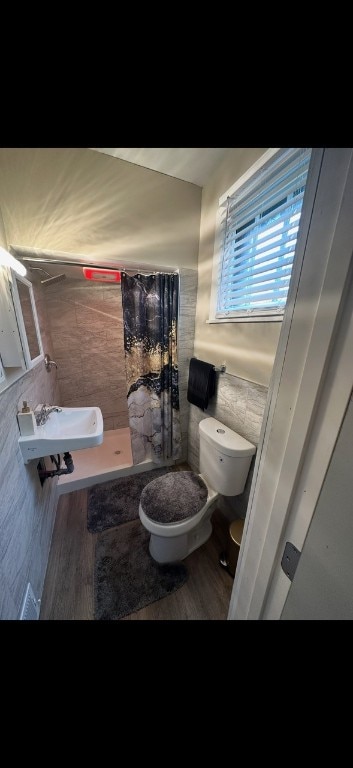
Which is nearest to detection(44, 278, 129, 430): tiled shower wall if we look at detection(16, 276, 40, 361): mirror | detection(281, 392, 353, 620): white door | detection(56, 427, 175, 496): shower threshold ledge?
detection(56, 427, 175, 496): shower threshold ledge

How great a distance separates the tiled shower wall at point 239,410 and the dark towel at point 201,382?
0.05 m

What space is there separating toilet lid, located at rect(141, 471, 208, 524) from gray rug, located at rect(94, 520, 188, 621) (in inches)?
15.4

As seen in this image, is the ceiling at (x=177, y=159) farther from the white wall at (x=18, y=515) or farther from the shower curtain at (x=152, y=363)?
the white wall at (x=18, y=515)

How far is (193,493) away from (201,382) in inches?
28.3

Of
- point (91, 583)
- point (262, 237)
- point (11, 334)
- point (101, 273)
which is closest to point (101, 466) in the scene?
point (91, 583)

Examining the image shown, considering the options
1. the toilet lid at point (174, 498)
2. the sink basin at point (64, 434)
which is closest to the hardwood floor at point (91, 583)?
the toilet lid at point (174, 498)

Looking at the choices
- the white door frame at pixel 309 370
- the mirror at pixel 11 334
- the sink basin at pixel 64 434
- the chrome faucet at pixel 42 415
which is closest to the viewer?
the white door frame at pixel 309 370

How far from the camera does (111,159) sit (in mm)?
1212

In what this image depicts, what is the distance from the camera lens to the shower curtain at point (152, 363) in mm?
1559

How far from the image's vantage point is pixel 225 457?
3.74 ft
